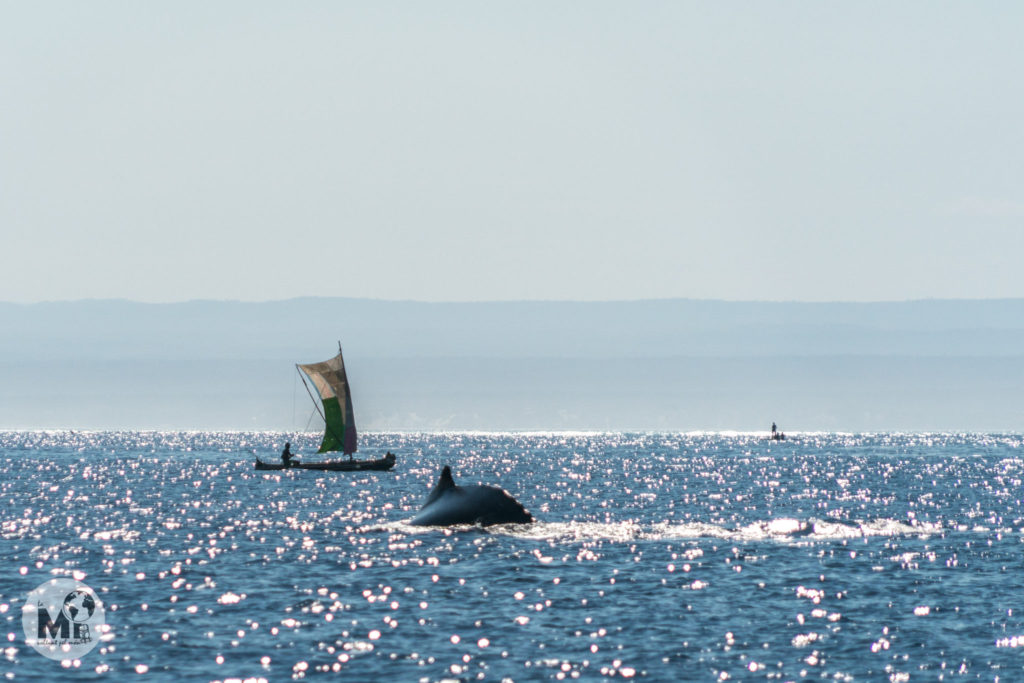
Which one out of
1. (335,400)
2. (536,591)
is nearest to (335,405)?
(335,400)

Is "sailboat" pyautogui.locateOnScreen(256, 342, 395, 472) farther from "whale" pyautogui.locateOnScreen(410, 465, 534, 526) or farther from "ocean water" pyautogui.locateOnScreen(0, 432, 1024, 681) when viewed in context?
"whale" pyautogui.locateOnScreen(410, 465, 534, 526)

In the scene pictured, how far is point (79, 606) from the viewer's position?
4528 cm

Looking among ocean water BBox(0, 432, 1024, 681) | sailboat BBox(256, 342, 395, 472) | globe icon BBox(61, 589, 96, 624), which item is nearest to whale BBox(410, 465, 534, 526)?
ocean water BBox(0, 432, 1024, 681)

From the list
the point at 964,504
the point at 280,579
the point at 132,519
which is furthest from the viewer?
the point at 964,504

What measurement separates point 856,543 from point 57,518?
179ft

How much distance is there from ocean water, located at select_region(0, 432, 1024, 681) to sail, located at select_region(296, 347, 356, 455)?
42885 mm

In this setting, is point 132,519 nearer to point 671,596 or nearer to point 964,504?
point 671,596

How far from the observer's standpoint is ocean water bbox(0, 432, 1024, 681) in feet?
118

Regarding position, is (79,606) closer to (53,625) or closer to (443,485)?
(53,625)

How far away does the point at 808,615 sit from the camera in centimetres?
4375

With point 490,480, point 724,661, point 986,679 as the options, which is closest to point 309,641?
point 724,661

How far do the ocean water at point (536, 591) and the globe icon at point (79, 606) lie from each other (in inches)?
36.6

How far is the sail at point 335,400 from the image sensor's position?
14300 cm

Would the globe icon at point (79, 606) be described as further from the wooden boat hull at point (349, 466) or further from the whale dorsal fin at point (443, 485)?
the wooden boat hull at point (349, 466)
